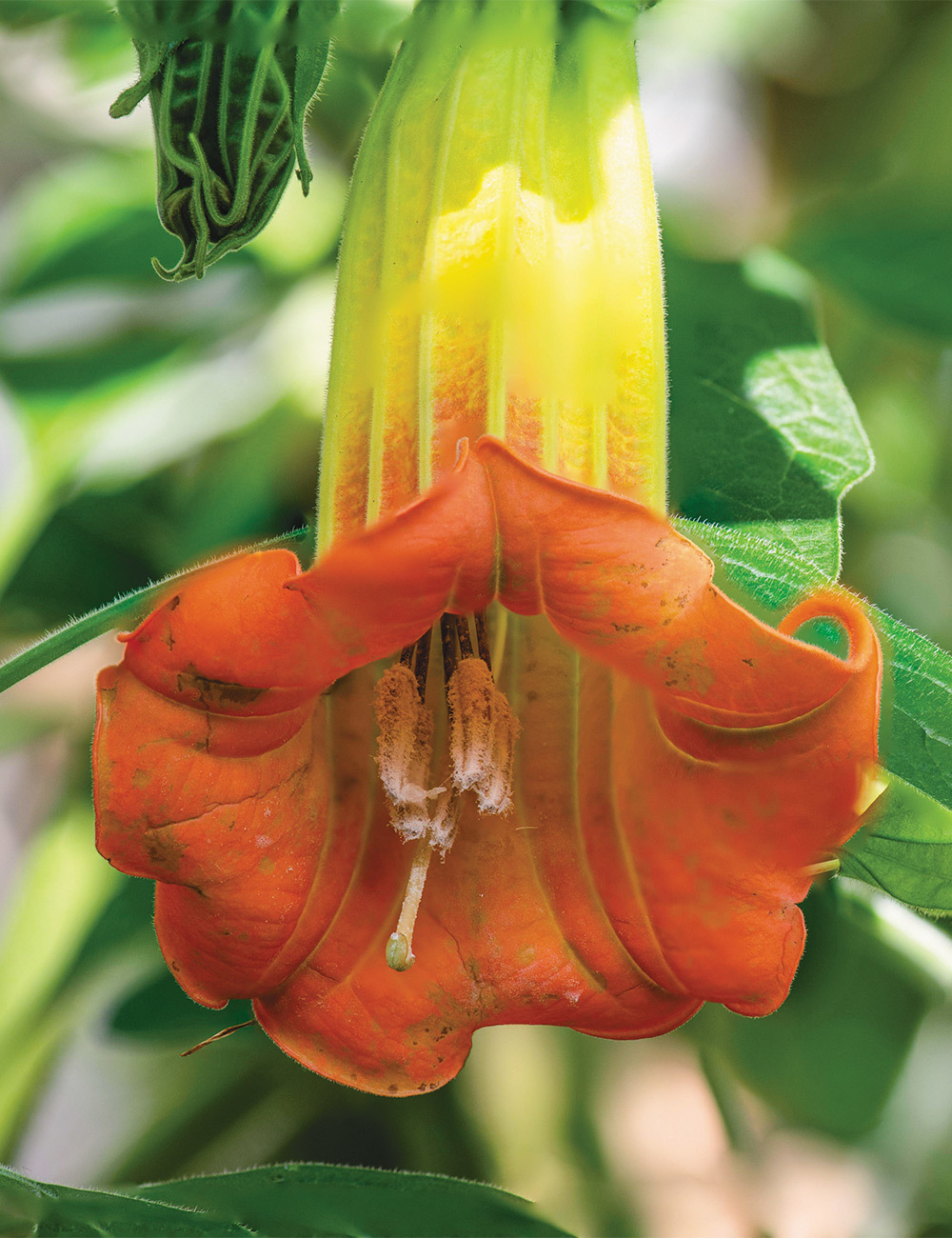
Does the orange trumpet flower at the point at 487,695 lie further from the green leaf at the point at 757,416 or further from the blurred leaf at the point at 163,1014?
the blurred leaf at the point at 163,1014

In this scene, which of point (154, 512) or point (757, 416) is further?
point (154, 512)

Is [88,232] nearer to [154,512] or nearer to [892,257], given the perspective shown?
[154,512]

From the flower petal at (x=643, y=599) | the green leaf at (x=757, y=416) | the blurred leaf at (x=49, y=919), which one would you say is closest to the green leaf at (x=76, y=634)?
the flower petal at (x=643, y=599)

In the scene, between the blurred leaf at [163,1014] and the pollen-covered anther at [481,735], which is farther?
the blurred leaf at [163,1014]

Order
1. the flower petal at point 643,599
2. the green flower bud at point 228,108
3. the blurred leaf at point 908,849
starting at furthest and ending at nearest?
1. the blurred leaf at point 908,849
2. the green flower bud at point 228,108
3. the flower petal at point 643,599

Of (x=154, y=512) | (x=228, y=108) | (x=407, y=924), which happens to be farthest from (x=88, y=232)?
(x=407, y=924)
